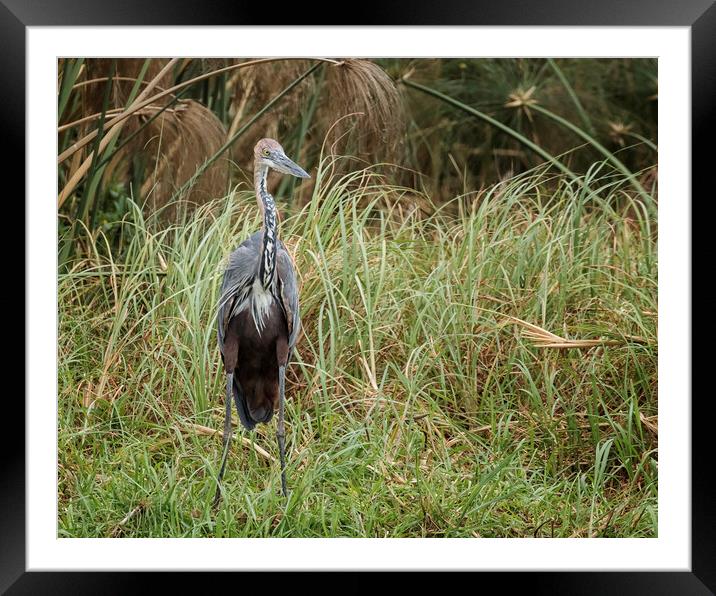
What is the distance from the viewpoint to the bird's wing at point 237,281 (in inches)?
89.1

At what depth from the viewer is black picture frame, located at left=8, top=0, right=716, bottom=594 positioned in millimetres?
1939

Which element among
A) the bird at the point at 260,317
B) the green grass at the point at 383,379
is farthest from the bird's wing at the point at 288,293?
the green grass at the point at 383,379

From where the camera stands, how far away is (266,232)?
2197mm

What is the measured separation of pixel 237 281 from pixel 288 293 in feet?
0.48

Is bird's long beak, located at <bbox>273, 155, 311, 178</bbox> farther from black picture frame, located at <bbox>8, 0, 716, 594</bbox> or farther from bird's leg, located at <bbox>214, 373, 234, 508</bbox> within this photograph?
bird's leg, located at <bbox>214, 373, 234, 508</bbox>

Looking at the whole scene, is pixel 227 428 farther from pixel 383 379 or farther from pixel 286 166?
pixel 286 166

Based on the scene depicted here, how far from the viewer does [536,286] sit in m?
2.52

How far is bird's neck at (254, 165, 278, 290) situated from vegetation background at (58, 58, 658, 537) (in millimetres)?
233
